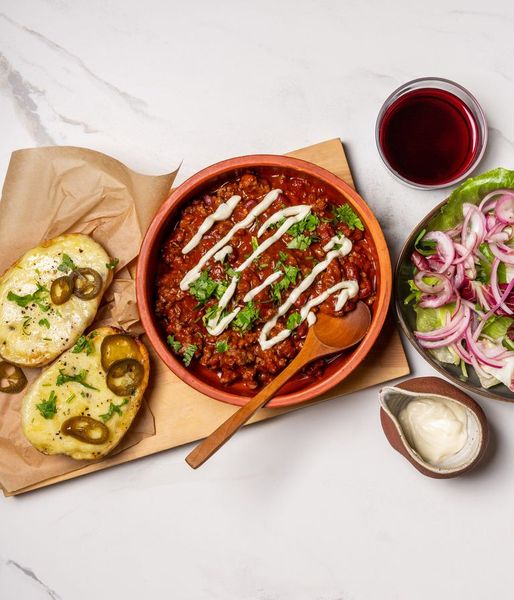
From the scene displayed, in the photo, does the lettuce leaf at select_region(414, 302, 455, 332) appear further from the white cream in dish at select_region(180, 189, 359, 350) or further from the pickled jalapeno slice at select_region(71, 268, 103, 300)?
the pickled jalapeno slice at select_region(71, 268, 103, 300)

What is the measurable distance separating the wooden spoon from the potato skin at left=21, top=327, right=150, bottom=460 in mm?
563

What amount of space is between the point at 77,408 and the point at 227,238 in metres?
1.16

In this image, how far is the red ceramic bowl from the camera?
10.5 ft

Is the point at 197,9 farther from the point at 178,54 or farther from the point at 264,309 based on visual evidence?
the point at 264,309

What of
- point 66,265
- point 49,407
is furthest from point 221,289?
point 49,407

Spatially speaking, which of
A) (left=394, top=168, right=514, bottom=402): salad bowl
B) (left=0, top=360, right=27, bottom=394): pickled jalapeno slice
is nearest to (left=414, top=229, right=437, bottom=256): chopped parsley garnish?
(left=394, top=168, right=514, bottom=402): salad bowl

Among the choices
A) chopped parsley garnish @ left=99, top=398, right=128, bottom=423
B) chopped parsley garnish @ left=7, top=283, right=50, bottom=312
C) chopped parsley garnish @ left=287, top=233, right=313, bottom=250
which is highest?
chopped parsley garnish @ left=287, top=233, right=313, bottom=250

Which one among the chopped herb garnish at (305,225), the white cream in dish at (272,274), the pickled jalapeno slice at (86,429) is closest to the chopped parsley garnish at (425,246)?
the white cream in dish at (272,274)

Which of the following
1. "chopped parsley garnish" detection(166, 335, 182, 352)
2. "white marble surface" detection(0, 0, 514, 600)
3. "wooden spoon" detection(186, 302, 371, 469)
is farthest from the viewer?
"white marble surface" detection(0, 0, 514, 600)

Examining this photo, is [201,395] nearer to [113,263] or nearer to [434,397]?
[113,263]

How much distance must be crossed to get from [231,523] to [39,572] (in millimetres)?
1124

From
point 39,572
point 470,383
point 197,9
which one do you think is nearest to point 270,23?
point 197,9

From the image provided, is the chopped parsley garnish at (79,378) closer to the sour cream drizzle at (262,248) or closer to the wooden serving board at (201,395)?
the wooden serving board at (201,395)

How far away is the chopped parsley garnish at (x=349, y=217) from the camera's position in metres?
3.29
